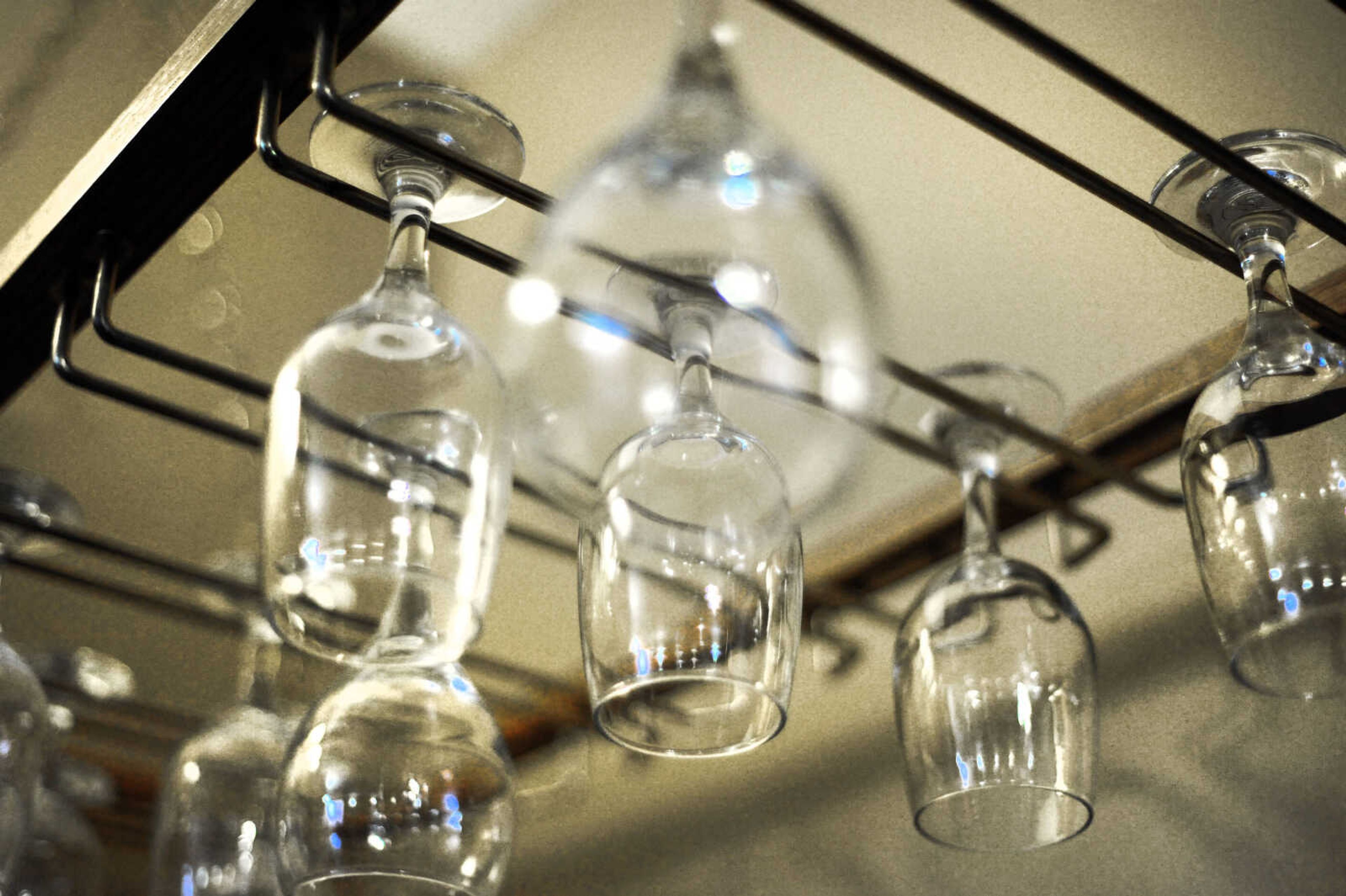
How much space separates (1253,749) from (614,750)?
611 millimetres

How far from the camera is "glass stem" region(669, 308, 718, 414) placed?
0.96 ft

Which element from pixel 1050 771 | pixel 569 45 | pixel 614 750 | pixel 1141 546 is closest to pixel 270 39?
pixel 569 45

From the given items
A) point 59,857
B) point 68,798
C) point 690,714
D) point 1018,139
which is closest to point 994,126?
point 1018,139

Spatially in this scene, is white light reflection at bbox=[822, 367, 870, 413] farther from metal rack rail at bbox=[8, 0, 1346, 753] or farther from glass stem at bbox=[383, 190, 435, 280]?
glass stem at bbox=[383, 190, 435, 280]

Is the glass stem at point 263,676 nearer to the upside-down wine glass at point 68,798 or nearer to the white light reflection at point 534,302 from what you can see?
the upside-down wine glass at point 68,798

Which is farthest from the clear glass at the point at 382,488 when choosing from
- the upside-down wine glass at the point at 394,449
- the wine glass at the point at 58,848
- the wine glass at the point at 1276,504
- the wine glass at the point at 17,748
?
the wine glass at the point at 58,848

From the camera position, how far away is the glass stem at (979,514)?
2.15ft

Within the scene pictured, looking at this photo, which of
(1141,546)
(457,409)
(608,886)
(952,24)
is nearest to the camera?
(457,409)

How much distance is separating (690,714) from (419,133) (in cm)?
23

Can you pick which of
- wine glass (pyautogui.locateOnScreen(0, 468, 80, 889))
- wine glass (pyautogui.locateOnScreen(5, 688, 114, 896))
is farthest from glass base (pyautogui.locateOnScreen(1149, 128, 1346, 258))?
wine glass (pyautogui.locateOnScreen(5, 688, 114, 896))

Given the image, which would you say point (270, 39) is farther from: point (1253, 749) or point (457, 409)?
point (1253, 749)

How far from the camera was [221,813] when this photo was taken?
0.82 m

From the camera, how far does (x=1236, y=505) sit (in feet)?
1.49

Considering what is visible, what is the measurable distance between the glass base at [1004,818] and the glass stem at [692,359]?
11.6 inches
